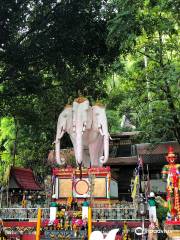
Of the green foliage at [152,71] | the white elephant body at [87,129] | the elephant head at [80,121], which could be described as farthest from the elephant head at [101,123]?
the green foliage at [152,71]

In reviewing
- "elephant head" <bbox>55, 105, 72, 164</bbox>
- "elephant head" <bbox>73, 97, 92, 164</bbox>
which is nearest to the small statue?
"elephant head" <bbox>73, 97, 92, 164</bbox>

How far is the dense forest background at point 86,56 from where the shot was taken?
1541 centimetres

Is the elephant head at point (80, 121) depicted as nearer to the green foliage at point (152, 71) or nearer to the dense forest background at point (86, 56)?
the dense forest background at point (86, 56)

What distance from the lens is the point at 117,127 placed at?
104 ft

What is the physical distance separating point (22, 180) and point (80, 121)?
18.1 feet

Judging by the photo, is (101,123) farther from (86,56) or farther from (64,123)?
(86,56)

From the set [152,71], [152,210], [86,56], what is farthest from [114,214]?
[86,56]

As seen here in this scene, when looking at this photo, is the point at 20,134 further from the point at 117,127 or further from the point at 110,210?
the point at 110,210

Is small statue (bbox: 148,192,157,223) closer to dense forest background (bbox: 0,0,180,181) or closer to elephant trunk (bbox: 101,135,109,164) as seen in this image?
elephant trunk (bbox: 101,135,109,164)

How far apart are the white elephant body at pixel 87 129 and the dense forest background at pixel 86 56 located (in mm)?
2696

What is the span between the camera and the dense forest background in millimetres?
15406

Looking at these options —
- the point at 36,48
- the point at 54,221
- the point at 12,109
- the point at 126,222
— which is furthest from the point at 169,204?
the point at 12,109

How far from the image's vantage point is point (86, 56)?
19953mm

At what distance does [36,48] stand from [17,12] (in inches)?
79.2
